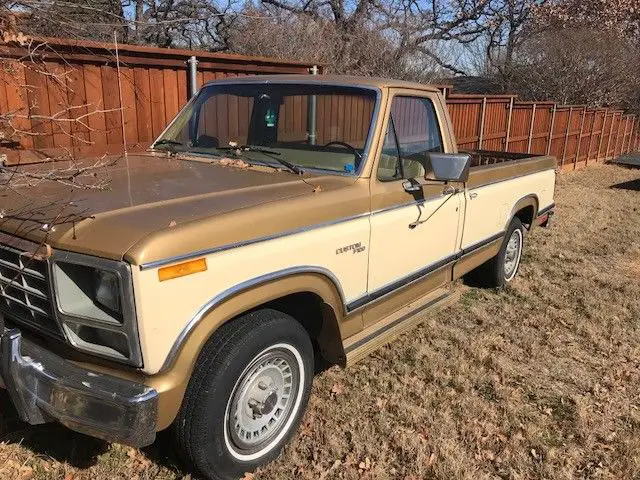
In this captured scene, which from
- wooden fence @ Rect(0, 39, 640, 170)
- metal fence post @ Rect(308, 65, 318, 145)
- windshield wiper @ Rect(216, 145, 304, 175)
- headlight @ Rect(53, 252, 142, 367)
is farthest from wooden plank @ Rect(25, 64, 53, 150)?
headlight @ Rect(53, 252, 142, 367)

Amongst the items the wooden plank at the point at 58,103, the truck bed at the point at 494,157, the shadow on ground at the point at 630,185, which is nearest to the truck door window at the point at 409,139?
the truck bed at the point at 494,157

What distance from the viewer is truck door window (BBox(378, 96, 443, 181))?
3842 mm

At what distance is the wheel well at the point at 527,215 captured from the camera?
6.09 metres

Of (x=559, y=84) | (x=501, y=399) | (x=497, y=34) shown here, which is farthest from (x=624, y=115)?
(x=501, y=399)

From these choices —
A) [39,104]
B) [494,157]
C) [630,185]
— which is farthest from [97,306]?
[630,185]

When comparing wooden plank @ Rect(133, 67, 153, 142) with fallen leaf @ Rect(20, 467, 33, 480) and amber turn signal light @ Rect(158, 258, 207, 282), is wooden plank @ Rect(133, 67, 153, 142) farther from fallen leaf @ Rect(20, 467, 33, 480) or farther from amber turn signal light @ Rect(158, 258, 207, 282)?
amber turn signal light @ Rect(158, 258, 207, 282)

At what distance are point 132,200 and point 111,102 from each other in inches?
157

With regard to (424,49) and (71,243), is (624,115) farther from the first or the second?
(71,243)

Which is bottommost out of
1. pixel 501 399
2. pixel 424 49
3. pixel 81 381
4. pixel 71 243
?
pixel 501 399

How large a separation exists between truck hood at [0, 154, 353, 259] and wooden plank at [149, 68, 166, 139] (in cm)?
307

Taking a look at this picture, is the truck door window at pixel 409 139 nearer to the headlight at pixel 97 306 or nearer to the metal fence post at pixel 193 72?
the headlight at pixel 97 306

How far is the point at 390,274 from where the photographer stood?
12.4ft

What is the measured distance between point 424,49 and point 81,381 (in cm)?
2041

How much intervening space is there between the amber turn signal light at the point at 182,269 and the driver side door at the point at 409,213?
1289 mm
